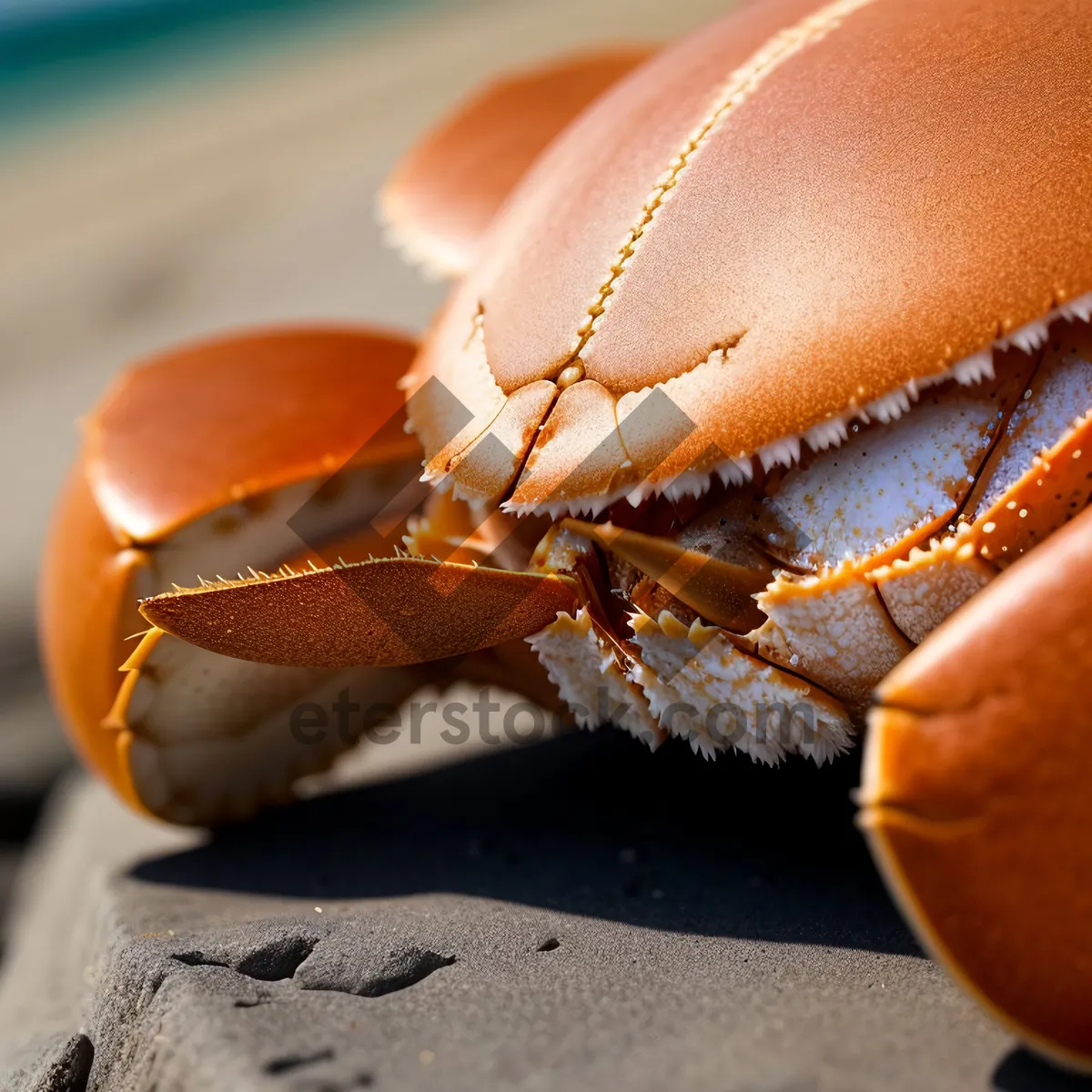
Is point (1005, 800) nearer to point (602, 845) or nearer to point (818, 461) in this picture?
point (818, 461)

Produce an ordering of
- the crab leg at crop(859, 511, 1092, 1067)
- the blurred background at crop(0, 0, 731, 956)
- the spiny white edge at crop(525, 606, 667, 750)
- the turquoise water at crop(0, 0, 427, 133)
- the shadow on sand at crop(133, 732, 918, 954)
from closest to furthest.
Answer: the crab leg at crop(859, 511, 1092, 1067) → the spiny white edge at crop(525, 606, 667, 750) → the shadow on sand at crop(133, 732, 918, 954) → the blurred background at crop(0, 0, 731, 956) → the turquoise water at crop(0, 0, 427, 133)

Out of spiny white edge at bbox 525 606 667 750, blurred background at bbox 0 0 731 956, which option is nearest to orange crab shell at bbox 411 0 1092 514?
spiny white edge at bbox 525 606 667 750

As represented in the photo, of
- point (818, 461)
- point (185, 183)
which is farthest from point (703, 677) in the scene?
point (185, 183)

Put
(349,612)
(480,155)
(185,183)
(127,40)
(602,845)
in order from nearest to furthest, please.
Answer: (349,612) < (602,845) < (480,155) < (185,183) < (127,40)

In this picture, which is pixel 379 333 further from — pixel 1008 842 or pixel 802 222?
pixel 1008 842

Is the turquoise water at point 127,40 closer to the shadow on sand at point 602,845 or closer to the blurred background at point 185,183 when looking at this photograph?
the blurred background at point 185,183

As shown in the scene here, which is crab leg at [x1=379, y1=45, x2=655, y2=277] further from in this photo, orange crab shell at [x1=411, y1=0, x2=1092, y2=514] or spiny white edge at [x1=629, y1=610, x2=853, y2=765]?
spiny white edge at [x1=629, y1=610, x2=853, y2=765]
